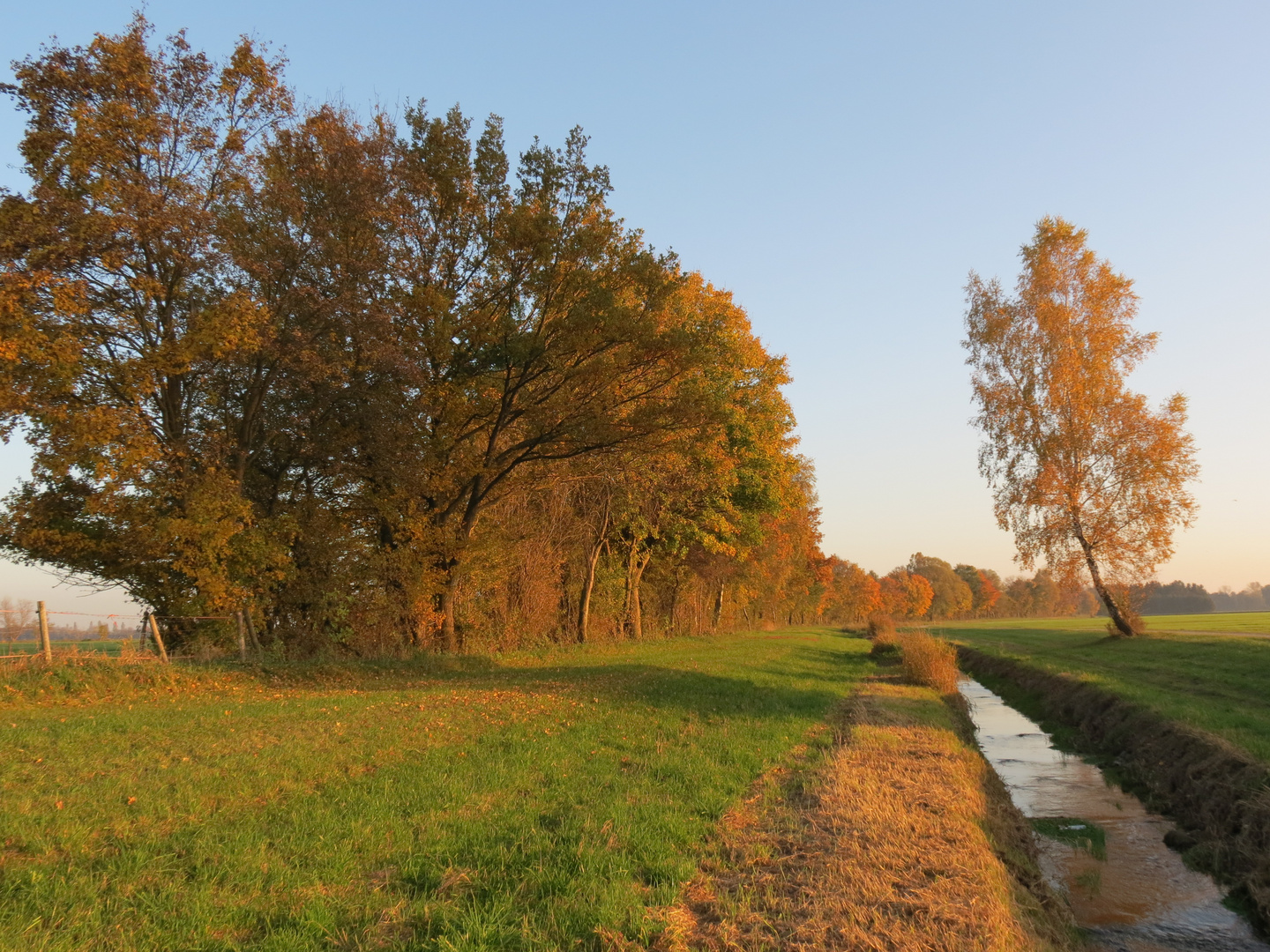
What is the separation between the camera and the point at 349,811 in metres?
6.53

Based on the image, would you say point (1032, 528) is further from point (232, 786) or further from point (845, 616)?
point (845, 616)

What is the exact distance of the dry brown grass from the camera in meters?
4.92

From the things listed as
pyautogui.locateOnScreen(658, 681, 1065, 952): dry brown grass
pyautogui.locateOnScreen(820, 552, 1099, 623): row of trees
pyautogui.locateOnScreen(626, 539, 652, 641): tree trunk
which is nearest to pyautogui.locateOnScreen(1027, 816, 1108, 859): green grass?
pyautogui.locateOnScreen(658, 681, 1065, 952): dry brown grass

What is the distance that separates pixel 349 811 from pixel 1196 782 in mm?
10712

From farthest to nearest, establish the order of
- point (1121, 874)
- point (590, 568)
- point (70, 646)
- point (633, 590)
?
point (633, 590) → point (590, 568) → point (70, 646) → point (1121, 874)

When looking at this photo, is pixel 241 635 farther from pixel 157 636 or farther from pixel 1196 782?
pixel 1196 782

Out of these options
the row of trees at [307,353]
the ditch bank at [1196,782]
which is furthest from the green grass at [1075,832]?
the row of trees at [307,353]

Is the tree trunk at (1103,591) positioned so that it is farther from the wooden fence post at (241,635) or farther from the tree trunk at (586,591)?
the wooden fence post at (241,635)

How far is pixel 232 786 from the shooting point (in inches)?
279

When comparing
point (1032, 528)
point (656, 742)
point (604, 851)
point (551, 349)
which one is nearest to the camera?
point (604, 851)

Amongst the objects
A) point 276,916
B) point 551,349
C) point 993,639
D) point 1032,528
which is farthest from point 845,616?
point 276,916

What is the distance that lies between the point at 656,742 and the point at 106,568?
14882 mm

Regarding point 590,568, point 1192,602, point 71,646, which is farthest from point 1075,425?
point 1192,602

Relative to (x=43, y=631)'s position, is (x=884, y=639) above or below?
below
